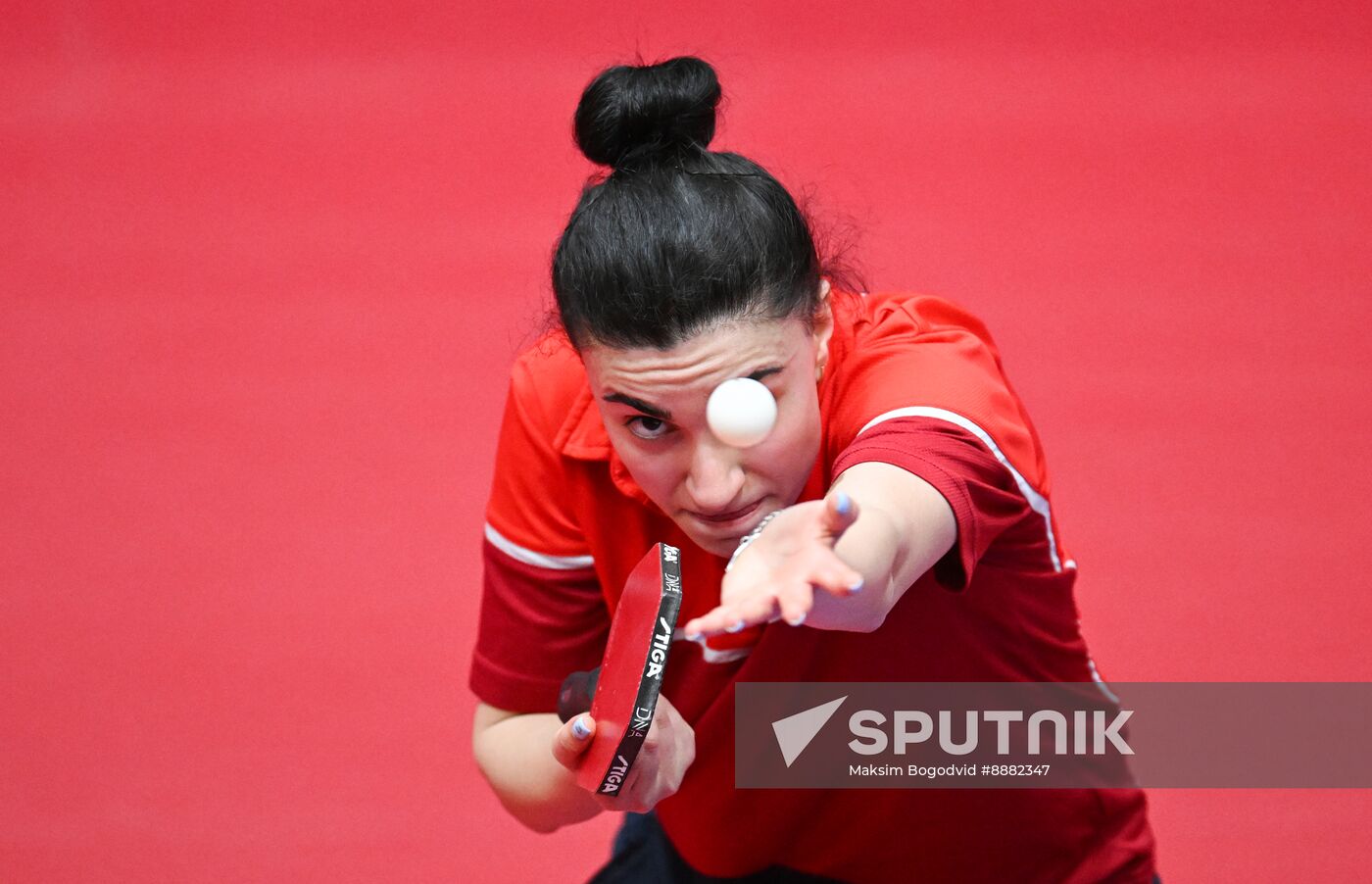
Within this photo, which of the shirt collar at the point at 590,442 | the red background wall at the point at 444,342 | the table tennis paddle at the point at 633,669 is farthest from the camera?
the red background wall at the point at 444,342

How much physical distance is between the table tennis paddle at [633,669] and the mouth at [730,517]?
10 centimetres

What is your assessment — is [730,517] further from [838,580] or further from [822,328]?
[838,580]

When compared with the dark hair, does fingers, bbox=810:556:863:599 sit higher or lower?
lower

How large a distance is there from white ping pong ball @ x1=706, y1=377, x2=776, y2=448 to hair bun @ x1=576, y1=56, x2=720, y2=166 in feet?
1.10

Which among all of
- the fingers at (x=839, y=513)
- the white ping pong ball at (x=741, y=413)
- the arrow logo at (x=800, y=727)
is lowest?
the fingers at (x=839, y=513)

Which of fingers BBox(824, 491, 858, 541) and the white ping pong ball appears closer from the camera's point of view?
fingers BBox(824, 491, 858, 541)

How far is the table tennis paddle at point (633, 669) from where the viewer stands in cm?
134

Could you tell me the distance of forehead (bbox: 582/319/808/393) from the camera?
1471 mm

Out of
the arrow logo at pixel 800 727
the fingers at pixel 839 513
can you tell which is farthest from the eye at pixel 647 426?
the arrow logo at pixel 800 727

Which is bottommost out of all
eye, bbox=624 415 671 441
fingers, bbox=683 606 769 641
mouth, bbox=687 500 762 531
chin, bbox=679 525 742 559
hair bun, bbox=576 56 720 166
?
fingers, bbox=683 606 769 641

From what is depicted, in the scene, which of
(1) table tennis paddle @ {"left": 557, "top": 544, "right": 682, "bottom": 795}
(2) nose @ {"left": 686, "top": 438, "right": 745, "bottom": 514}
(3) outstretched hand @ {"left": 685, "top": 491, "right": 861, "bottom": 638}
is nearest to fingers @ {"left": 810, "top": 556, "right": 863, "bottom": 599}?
(3) outstretched hand @ {"left": 685, "top": 491, "right": 861, "bottom": 638}

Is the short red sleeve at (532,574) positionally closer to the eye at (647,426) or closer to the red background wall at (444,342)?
the eye at (647,426)

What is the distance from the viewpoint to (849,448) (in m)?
1.45
